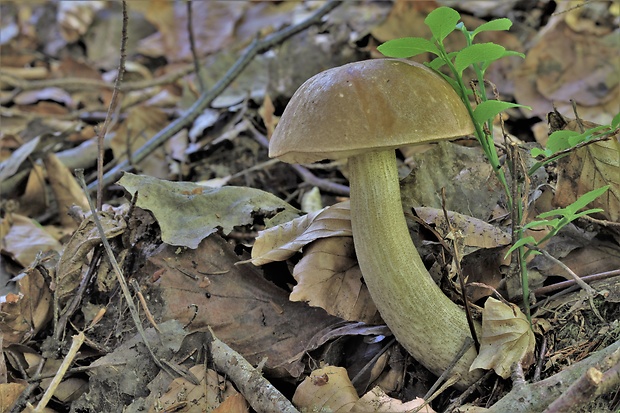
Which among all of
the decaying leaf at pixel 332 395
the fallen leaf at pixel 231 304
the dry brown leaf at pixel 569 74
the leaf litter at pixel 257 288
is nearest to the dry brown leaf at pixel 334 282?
the leaf litter at pixel 257 288

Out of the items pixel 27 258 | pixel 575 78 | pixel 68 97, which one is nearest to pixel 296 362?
pixel 27 258

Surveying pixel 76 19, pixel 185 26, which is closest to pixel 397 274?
pixel 185 26

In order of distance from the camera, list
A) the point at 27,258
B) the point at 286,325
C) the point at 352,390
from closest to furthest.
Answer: the point at 352,390
the point at 286,325
the point at 27,258

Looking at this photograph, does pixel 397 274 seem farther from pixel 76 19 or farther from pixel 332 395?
pixel 76 19

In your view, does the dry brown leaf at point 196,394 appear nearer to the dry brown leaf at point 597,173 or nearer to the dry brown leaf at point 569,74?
the dry brown leaf at point 597,173

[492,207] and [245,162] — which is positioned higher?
[492,207]

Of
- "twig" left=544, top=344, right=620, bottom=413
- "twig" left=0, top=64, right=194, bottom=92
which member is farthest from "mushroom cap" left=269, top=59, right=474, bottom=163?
"twig" left=0, top=64, right=194, bottom=92

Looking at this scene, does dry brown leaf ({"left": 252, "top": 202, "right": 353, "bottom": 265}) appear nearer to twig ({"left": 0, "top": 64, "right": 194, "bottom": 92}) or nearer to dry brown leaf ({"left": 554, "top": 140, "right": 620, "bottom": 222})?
dry brown leaf ({"left": 554, "top": 140, "right": 620, "bottom": 222})

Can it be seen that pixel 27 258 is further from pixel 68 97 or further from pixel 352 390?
pixel 68 97
